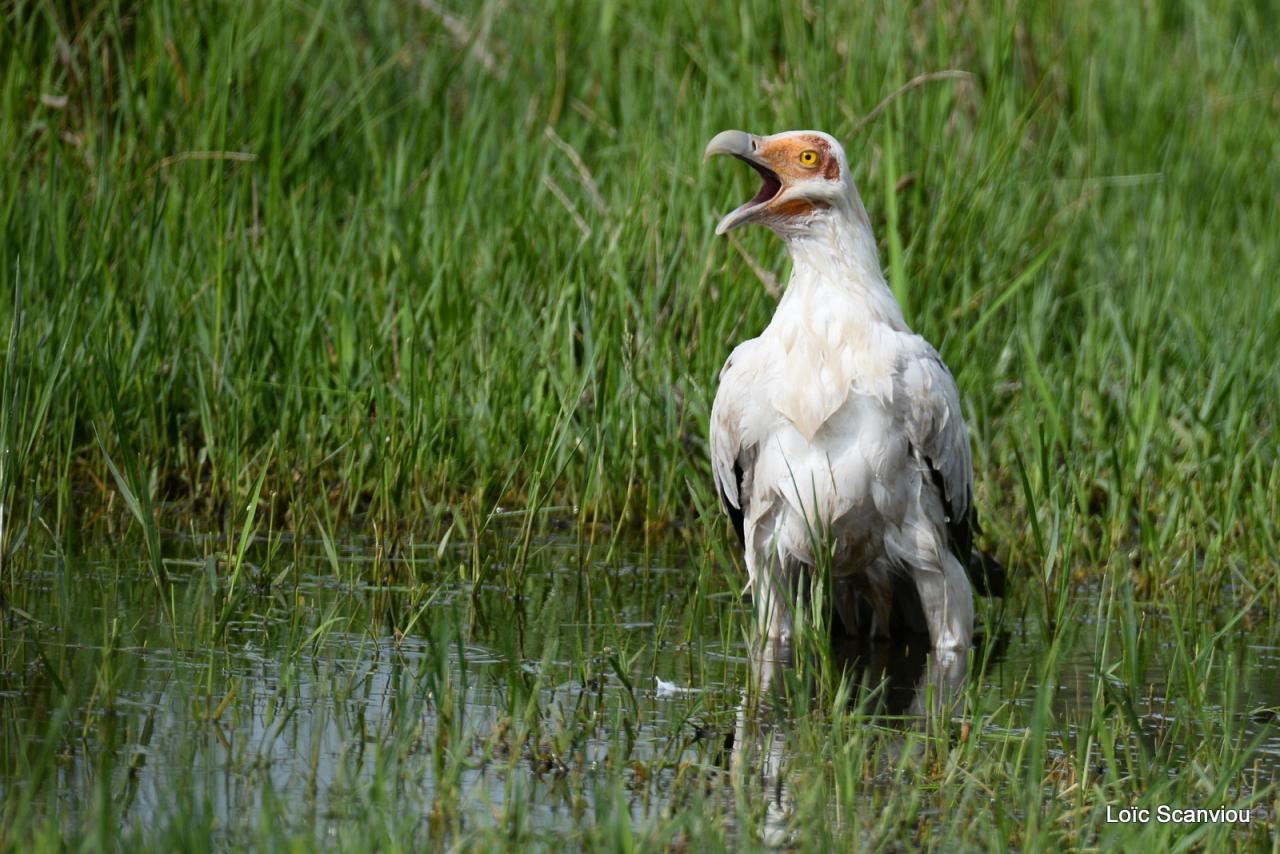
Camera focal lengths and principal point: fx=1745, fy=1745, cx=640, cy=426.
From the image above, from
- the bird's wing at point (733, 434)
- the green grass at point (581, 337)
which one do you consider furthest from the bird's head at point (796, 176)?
the green grass at point (581, 337)

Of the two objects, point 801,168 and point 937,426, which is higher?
point 801,168

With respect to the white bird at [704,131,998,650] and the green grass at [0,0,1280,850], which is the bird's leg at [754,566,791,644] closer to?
the white bird at [704,131,998,650]

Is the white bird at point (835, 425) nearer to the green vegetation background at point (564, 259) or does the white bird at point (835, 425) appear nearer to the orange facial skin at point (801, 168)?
the orange facial skin at point (801, 168)

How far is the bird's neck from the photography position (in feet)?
15.6

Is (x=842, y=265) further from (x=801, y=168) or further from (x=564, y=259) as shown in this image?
(x=564, y=259)

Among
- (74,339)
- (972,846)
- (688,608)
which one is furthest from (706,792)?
(74,339)

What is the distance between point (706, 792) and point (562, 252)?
3.43 metres

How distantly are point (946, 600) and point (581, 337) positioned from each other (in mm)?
2011

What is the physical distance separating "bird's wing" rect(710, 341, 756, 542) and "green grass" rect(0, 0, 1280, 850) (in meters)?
0.21

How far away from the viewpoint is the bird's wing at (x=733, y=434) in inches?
188

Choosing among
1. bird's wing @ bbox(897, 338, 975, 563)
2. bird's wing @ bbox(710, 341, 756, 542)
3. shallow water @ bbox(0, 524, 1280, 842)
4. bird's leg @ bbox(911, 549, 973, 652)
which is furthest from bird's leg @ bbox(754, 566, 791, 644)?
bird's wing @ bbox(897, 338, 975, 563)

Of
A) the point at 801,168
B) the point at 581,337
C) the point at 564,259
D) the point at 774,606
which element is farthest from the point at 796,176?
the point at 564,259

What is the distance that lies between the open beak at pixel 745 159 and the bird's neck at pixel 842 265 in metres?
0.14

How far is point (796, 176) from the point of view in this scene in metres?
4.88
